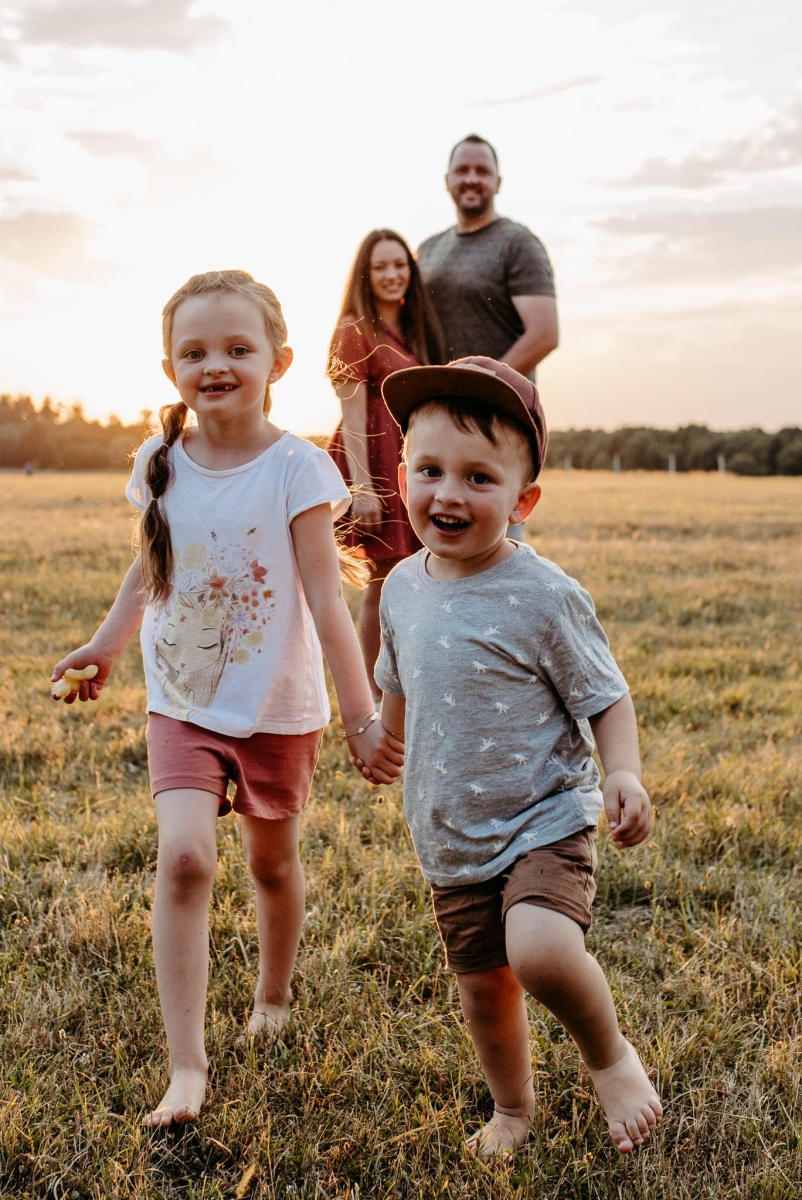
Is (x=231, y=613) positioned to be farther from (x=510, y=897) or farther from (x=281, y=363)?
(x=510, y=897)

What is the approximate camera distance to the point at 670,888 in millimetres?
3285

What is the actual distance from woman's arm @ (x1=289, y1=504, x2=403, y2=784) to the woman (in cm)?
204

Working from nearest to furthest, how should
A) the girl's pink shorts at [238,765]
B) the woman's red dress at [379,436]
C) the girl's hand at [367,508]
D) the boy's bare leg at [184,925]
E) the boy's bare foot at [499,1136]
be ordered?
the boy's bare foot at [499,1136], the boy's bare leg at [184,925], the girl's pink shorts at [238,765], the woman's red dress at [379,436], the girl's hand at [367,508]

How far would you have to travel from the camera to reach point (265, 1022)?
2.57 meters

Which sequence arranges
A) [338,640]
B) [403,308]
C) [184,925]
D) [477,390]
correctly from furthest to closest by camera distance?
1. [403,308]
2. [338,640]
3. [184,925]
4. [477,390]

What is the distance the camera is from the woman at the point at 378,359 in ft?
15.0

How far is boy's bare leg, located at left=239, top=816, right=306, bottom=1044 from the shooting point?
8.50 feet

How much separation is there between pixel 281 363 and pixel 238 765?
3.11ft

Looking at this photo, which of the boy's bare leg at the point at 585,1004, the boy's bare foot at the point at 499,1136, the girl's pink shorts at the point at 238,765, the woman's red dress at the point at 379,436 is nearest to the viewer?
the boy's bare leg at the point at 585,1004

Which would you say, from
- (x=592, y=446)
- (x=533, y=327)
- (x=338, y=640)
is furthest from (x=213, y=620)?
(x=592, y=446)

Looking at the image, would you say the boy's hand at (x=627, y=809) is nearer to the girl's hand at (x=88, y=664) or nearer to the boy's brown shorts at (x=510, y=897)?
the boy's brown shorts at (x=510, y=897)

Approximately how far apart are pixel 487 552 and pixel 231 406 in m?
0.69

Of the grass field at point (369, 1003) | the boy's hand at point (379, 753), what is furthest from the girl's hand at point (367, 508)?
the boy's hand at point (379, 753)

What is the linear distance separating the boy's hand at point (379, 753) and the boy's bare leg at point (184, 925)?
1.14 ft
